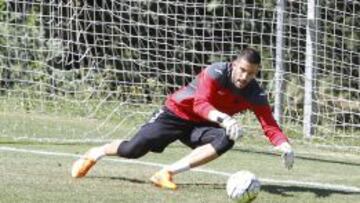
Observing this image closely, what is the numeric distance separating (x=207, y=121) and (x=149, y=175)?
85 centimetres

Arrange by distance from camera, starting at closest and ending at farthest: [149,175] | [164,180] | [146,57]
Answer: [164,180], [149,175], [146,57]

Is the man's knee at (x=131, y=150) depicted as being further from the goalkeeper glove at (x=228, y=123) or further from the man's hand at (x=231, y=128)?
the man's hand at (x=231, y=128)

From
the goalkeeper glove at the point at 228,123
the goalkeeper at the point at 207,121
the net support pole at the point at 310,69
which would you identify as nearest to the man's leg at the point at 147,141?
the goalkeeper at the point at 207,121

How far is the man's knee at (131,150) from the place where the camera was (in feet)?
28.7

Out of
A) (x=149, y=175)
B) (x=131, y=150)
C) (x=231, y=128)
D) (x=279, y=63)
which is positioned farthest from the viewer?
(x=279, y=63)

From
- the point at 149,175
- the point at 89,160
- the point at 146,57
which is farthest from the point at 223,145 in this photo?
the point at 146,57

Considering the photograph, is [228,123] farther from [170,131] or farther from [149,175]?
[149,175]

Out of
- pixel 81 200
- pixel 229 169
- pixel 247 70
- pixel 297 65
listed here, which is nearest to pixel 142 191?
pixel 81 200

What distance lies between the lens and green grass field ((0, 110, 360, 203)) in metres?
7.91

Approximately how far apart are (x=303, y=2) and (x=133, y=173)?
17.4ft

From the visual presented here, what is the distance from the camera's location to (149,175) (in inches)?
365

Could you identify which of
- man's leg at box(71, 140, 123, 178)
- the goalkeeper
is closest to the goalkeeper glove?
the goalkeeper

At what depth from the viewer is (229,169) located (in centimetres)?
1021

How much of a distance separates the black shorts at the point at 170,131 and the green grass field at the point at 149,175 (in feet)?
1.15
